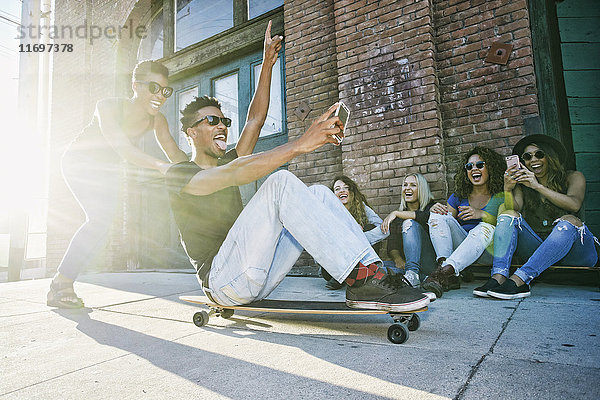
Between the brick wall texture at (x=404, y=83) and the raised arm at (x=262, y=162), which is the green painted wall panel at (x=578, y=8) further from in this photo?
the raised arm at (x=262, y=162)

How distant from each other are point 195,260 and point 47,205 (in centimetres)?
683

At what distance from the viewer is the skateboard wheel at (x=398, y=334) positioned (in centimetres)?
151

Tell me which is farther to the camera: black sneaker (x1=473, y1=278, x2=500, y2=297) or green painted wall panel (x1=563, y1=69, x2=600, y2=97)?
green painted wall panel (x1=563, y1=69, x2=600, y2=97)

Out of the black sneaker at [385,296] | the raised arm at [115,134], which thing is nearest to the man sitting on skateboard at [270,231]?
the black sneaker at [385,296]

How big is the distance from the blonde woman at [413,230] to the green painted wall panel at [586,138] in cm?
169

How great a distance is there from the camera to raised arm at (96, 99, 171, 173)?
2.54m

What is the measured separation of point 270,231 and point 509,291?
1778 mm

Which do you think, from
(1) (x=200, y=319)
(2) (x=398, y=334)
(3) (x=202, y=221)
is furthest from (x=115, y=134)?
(2) (x=398, y=334)

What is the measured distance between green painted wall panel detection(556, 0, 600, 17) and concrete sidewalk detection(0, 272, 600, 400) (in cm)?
320

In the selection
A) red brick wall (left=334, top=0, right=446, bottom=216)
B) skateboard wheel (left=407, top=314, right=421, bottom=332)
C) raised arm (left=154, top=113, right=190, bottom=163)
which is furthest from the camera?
red brick wall (left=334, top=0, right=446, bottom=216)

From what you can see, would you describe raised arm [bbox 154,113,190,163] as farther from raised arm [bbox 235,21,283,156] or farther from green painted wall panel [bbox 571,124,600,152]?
green painted wall panel [bbox 571,124,600,152]

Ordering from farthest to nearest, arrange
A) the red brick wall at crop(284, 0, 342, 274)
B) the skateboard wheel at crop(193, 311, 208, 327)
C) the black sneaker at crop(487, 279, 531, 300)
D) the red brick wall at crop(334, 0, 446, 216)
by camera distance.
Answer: the red brick wall at crop(284, 0, 342, 274) → the red brick wall at crop(334, 0, 446, 216) → the black sneaker at crop(487, 279, 531, 300) → the skateboard wheel at crop(193, 311, 208, 327)

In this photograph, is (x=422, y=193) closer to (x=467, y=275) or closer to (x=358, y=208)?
(x=358, y=208)

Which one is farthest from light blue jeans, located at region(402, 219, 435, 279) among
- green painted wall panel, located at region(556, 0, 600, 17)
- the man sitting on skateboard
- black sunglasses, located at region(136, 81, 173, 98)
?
green painted wall panel, located at region(556, 0, 600, 17)
